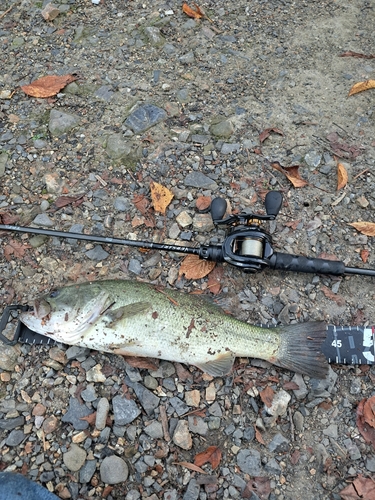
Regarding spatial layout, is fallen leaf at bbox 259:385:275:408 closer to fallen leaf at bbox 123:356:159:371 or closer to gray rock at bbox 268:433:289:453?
gray rock at bbox 268:433:289:453

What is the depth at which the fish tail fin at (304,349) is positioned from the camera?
3732 mm

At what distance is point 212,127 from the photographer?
A: 525 cm

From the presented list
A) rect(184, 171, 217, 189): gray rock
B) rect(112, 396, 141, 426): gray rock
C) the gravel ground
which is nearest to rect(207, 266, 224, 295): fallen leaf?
the gravel ground

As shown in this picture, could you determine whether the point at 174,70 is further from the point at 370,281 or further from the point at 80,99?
the point at 370,281

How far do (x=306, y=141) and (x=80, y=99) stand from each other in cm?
289

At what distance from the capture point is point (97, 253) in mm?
4434

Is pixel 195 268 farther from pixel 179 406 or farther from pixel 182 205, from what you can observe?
pixel 179 406

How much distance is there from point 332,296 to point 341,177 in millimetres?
1446

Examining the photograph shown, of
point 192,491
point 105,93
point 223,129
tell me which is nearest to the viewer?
point 192,491

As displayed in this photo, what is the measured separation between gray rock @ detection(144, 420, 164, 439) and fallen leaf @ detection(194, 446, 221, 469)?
36 centimetres

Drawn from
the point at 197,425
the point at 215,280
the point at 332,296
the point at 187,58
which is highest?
the point at 187,58

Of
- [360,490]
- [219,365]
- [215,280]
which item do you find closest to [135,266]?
[215,280]

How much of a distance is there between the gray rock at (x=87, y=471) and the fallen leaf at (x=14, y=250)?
2.13 m

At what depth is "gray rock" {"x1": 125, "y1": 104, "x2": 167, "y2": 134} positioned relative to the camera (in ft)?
17.1
